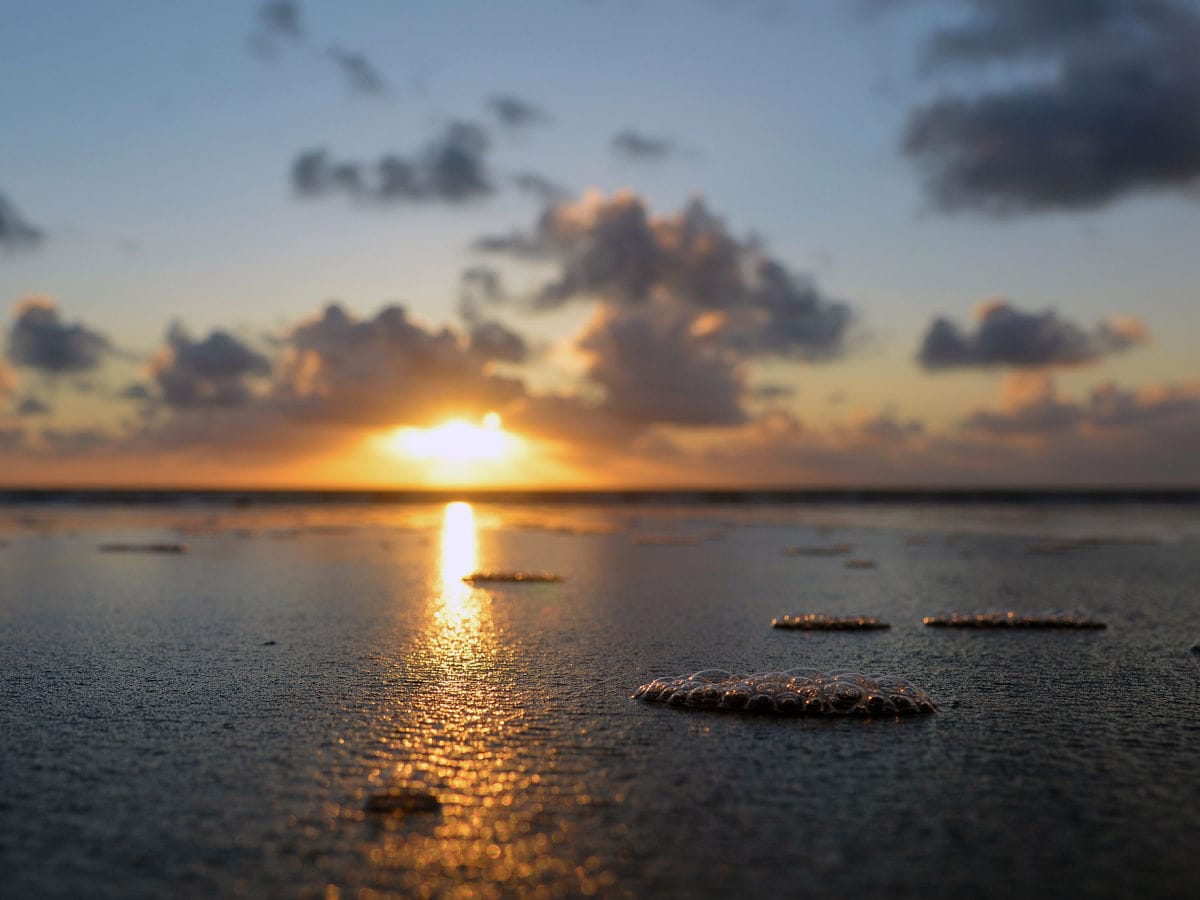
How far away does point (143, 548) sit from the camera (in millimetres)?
23422

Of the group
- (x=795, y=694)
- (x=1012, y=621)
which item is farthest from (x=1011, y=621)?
(x=795, y=694)

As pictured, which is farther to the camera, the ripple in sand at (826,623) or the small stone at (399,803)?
the ripple in sand at (826,623)

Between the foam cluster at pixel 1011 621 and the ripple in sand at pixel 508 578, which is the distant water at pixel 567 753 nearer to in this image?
the foam cluster at pixel 1011 621

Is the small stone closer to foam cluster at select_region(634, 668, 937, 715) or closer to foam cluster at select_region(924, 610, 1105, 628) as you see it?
foam cluster at select_region(634, 668, 937, 715)

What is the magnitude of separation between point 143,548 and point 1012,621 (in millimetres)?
19363

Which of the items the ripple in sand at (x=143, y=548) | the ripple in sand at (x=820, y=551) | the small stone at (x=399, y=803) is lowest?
the ripple in sand at (x=143, y=548)

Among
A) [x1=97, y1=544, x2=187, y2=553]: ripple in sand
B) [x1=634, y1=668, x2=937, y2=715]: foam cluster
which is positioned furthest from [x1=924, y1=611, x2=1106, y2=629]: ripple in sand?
[x1=97, y1=544, x2=187, y2=553]: ripple in sand

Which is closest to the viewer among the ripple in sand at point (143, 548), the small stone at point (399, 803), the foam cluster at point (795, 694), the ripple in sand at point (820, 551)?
the small stone at point (399, 803)

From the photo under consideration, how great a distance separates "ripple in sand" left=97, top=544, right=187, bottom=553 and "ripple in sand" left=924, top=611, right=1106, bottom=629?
17140mm

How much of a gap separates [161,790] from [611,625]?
678cm

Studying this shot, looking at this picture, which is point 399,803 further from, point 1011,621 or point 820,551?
point 820,551

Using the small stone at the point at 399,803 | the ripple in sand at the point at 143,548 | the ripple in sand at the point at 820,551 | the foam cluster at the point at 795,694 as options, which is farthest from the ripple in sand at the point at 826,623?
the ripple in sand at the point at 143,548

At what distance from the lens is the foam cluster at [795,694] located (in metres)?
7.51

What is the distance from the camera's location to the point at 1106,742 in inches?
259
